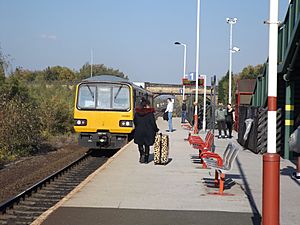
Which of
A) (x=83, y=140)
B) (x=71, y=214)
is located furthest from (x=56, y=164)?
(x=71, y=214)

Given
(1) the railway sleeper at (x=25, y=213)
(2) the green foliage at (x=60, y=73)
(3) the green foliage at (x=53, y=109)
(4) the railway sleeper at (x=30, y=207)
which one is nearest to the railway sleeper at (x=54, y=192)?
(4) the railway sleeper at (x=30, y=207)

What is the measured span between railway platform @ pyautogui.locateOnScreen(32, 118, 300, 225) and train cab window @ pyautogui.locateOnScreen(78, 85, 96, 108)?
5933mm

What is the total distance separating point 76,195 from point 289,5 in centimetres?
905

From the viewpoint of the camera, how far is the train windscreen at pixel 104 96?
20328 millimetres

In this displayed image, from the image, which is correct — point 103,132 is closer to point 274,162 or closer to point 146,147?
point 146,147

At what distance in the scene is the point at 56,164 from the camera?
17922mm

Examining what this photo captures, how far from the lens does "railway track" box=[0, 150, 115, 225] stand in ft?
31.4

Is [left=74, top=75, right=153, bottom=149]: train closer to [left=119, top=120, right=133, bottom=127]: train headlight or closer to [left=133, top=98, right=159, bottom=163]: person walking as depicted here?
[left=119, top=120, right=133, bottom=127]: train headlight

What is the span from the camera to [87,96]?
20.5 meters

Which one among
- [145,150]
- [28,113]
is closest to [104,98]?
[28,113]

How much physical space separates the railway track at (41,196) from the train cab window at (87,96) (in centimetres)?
301

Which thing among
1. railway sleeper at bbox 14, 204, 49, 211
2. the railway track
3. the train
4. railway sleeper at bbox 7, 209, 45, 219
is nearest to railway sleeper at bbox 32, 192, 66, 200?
the railway track

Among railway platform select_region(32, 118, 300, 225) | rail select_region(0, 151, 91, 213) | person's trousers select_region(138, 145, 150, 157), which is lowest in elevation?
rail select_region(0, 151, 91, 213)

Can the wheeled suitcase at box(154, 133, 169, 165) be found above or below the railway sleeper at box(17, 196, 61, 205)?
above
